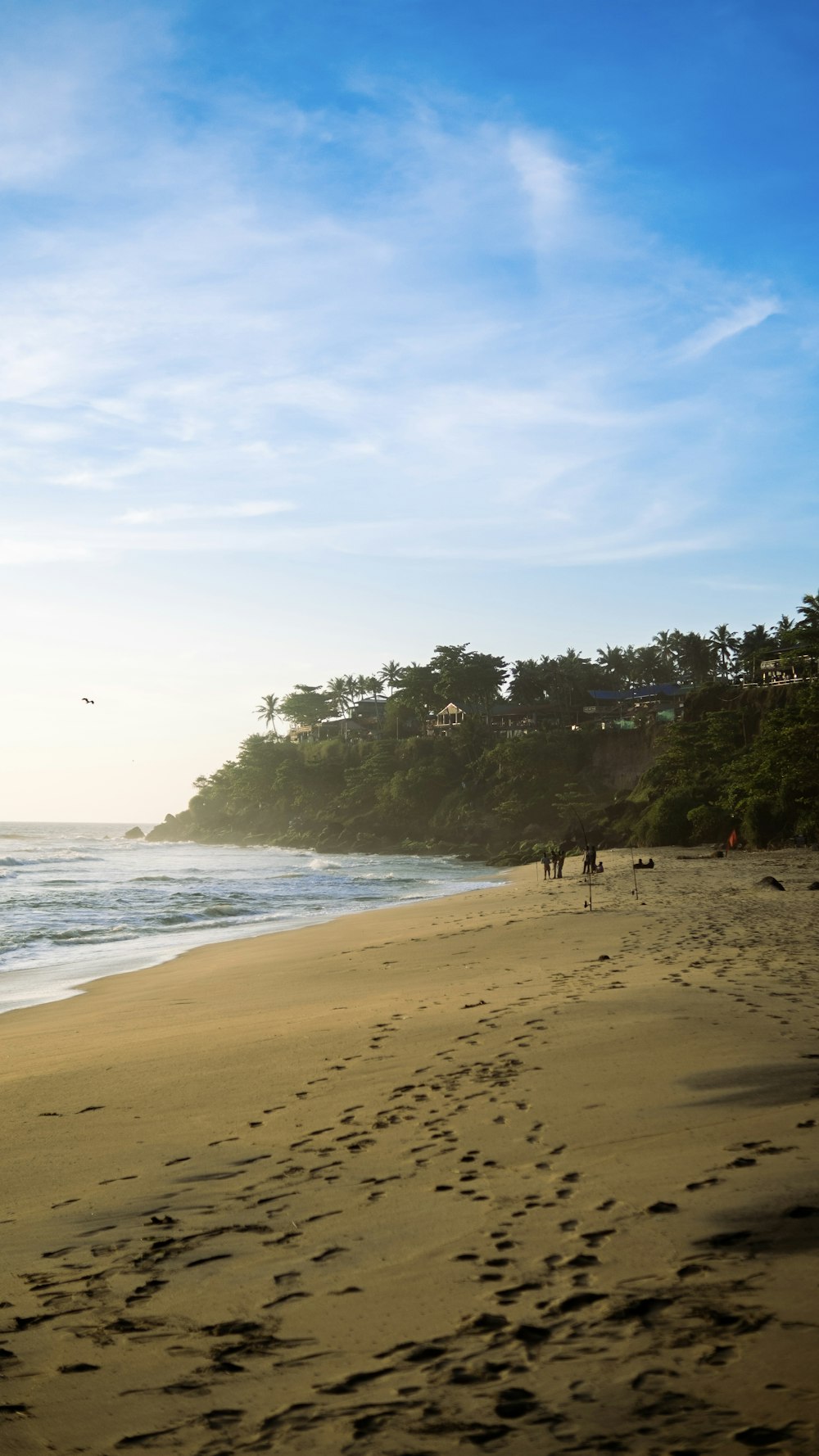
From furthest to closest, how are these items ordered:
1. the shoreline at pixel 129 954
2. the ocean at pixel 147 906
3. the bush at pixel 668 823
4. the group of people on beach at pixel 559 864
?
the bush at pixel 668 823
the group of people on beach at pixel 559 864
the ocean at pixel 147 906
the shoreline at pixel 129 954

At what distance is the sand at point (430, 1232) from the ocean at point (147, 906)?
7.95 m

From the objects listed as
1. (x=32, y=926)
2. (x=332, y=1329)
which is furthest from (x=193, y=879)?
(x=332, y=1329)

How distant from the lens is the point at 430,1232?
168 inches

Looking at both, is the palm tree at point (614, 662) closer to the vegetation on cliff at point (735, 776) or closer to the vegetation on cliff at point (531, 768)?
the vegetation on cliff at point (531, 768)

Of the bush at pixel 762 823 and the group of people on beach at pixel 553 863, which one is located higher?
the bush at pixel 762 823

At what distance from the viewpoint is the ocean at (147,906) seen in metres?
17.8

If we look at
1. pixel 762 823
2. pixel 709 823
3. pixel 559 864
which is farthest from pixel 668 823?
pixel 559 864

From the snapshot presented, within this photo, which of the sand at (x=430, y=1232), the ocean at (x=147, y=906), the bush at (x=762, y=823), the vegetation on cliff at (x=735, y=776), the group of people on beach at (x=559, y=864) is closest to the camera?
the sand at (x=430, y=1232)

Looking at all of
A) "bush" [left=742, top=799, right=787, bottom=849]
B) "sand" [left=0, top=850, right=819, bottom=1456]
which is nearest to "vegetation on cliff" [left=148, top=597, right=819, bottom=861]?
"bush" [left=742, top=799, right=787, bottom=849]

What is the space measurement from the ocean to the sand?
26.1 feet

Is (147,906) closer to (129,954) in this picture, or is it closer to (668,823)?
(129,954)

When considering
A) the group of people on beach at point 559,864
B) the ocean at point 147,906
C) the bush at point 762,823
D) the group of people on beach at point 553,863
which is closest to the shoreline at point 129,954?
the ocean at point 147,906

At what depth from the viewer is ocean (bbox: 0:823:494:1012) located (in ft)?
58.5

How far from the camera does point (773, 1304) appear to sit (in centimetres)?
340
